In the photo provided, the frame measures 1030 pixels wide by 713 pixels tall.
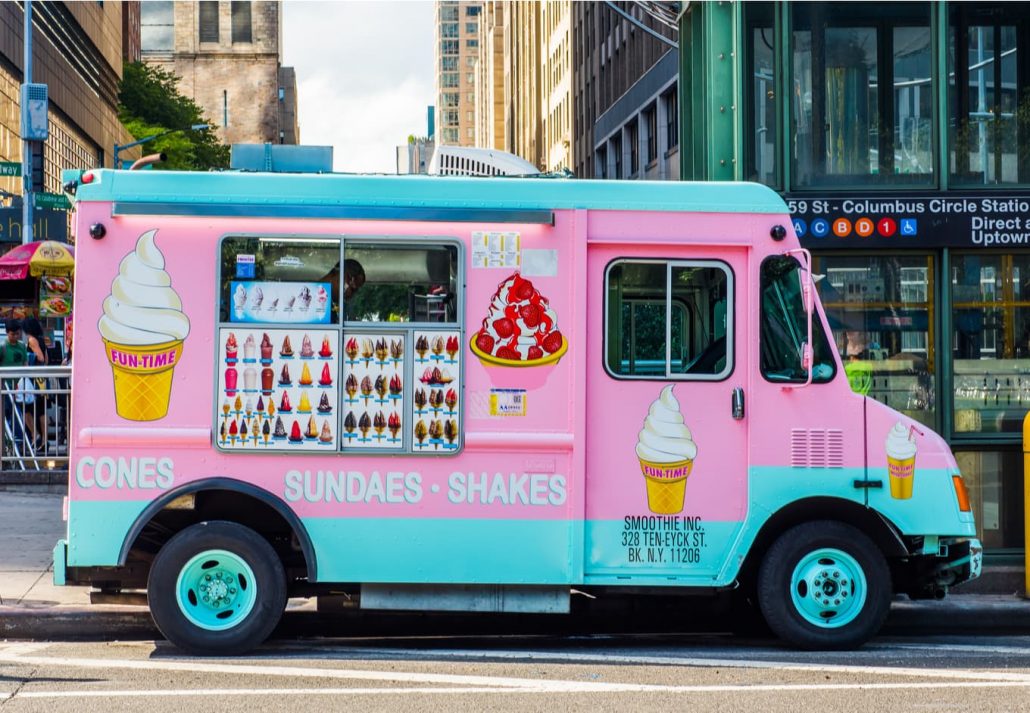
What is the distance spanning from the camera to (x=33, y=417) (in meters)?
16.1

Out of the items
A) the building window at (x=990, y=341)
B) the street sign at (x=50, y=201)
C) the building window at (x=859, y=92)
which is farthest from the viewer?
the street sign at (x=50, y=201)

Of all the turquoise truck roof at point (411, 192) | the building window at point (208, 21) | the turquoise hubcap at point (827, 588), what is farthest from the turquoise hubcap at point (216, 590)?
the building window at point (208, 21)

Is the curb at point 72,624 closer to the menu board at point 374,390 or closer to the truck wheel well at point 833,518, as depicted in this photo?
the menu board at point 374,390

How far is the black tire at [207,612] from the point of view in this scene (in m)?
8.52

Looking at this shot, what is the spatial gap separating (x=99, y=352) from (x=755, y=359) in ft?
12.8

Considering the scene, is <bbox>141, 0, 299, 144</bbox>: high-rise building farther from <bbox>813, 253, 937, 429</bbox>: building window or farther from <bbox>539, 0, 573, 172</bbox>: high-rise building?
<bbox>813, 253, 937, 429</bbox>: building window

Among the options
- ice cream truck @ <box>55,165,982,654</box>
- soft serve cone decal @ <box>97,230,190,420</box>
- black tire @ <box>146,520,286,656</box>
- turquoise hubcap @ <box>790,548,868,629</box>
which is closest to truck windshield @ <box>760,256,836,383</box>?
ice cream truck @ <box>55,165,982,654</box>

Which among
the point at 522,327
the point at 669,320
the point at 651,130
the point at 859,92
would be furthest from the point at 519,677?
the point at 651,130

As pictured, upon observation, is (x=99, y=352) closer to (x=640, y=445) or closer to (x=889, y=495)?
(x=640, y=445)

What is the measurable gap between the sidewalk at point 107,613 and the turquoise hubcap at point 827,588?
4.77 ft

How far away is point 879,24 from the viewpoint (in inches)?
512

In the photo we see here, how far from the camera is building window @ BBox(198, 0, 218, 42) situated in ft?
466

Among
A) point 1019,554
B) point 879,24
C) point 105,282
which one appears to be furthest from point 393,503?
point 879,24

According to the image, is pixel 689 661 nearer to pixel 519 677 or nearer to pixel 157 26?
pixel 519 677
